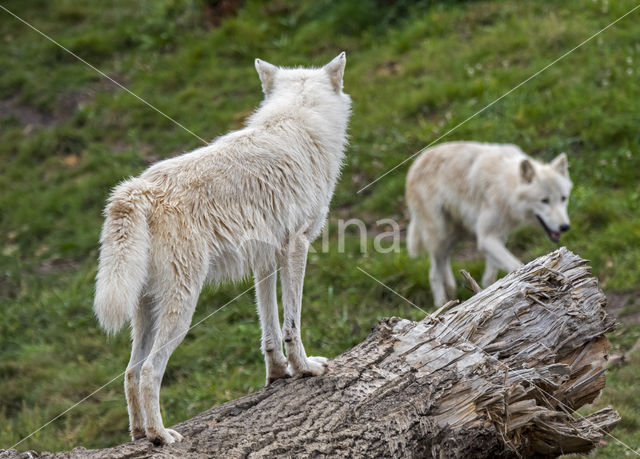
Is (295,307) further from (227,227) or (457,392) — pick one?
(457,392)

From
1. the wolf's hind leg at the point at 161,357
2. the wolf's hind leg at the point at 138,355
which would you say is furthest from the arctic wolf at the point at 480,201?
the wolf's hind leg at the point at 161,357

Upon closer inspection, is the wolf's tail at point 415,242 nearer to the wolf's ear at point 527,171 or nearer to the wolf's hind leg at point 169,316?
the wolf's ear at point 527,171

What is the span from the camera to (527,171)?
25.8ft

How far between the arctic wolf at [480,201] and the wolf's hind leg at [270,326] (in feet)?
11.1

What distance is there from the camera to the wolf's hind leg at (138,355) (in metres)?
3.82

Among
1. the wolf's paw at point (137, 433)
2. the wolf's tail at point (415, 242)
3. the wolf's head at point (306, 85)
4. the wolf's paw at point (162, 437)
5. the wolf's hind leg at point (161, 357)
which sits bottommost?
the wolf's tail at point (415, 242)

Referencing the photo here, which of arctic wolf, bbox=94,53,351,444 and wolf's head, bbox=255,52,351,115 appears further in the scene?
wolf's head, bbox=255,52,351,115

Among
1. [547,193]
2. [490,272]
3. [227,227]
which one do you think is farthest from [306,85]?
[547,193]

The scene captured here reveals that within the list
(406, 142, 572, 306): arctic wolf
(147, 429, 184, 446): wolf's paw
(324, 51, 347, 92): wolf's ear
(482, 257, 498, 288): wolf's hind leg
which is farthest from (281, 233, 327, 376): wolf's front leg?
(482, 257, 498, 288): wolf's hind leg

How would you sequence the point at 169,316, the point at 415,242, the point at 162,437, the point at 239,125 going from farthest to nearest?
1. the point at 239,125
2. the point at 415,242
3. the point at 169,316
4. the point at 162,437

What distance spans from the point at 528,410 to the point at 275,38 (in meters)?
10.2

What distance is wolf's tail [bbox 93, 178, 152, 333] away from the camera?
3500 mm

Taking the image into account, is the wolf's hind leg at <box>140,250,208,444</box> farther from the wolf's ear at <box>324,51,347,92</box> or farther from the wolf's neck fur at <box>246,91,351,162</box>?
the wolf's ear at <box>324,51,347,92</box>

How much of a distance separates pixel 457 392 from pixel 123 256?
1863mm
